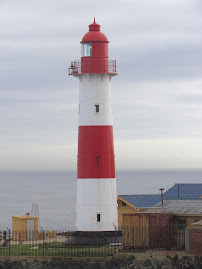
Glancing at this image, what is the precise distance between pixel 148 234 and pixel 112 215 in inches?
189

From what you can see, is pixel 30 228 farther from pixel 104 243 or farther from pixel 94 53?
pixel 94 53

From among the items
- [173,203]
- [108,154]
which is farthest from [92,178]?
[173,203]

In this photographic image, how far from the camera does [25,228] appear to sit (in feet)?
195

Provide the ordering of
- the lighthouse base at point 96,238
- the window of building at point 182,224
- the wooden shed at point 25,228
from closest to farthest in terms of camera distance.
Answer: the window of building at point 182,224 < the lighthouse base at point 96,238 < the wooden shed at point 25,228

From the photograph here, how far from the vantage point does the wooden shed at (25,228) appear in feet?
191

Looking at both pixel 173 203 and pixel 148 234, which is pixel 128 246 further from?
pixel 173 203

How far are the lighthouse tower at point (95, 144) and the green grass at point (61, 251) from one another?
2.57m

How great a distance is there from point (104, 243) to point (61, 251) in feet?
10.7

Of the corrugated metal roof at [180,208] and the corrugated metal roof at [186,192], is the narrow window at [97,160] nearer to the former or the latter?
the corrugated metal roof at [180,208]

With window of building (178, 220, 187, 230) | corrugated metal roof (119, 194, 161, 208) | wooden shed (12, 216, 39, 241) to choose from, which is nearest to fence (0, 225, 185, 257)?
window of building (178, 220, 187, 230)

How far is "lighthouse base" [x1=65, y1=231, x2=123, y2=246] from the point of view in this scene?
2088 inches

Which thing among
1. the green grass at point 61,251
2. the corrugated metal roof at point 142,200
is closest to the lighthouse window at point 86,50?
the corrugated metal roof at point 142,200

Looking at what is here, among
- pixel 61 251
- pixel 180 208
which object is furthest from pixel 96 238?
pixel 180 208

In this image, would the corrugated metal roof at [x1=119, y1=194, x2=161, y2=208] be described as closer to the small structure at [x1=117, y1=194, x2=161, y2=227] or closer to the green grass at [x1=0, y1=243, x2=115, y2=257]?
the small structure at [x1=117, y1=194, x2=161, y2=227]
